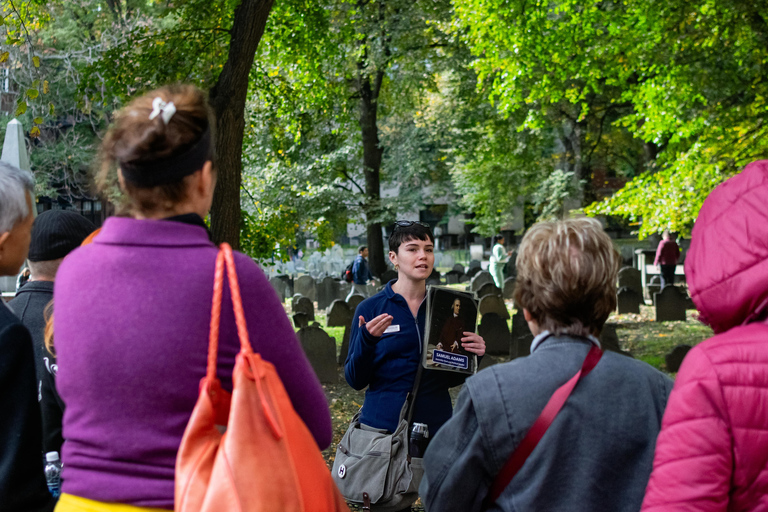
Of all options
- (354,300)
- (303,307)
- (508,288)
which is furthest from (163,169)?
(508,288)

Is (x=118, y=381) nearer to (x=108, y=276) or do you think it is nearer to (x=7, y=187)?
(x=108, y=276)

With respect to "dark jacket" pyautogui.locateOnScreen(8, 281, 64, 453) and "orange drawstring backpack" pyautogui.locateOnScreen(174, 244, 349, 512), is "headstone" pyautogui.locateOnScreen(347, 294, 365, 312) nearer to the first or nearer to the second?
"dark jacket" pyautogui.locateOnScreen(8, 281, 64, 453)

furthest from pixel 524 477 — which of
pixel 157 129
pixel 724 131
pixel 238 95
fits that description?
pixel 724 131

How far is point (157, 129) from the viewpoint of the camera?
1.64 m

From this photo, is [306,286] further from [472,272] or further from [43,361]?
[43,361]

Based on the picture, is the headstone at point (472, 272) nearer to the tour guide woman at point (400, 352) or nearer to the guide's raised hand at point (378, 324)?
the tour guide woman at point (400, 352)

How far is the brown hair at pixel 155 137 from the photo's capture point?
64.5 inches

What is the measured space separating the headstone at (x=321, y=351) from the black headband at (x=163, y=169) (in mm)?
7598

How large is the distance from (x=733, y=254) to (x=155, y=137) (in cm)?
148

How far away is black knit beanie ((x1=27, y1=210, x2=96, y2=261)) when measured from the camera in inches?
111

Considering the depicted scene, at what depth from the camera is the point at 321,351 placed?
30.6 feet

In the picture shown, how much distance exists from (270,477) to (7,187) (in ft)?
4.20

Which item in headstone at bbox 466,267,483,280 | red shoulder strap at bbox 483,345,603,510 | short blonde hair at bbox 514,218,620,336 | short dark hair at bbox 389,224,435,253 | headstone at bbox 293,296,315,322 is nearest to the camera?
red shoulder strap at bbox 483,345,603,510

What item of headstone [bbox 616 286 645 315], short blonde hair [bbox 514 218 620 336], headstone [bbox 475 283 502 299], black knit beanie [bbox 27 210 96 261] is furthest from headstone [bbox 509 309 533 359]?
short blonde hair [bbox 514 218 620 336]
